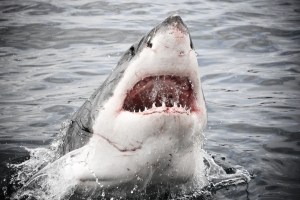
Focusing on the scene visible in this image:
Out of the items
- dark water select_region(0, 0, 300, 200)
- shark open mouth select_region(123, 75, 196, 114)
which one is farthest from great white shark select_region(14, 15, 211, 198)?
dark water select_region(0, 0, 300, 200)

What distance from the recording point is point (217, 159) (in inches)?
184

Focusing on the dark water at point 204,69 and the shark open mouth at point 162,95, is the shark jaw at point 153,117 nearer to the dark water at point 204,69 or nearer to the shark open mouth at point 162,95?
the shark open mouth at point 162,95

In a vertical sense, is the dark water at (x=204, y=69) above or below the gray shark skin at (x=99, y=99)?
below

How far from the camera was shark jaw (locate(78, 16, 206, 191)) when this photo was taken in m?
2.71

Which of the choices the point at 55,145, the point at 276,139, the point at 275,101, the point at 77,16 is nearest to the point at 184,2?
the point at 77,16

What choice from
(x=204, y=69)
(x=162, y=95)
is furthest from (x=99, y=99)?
(x=204, y=69)

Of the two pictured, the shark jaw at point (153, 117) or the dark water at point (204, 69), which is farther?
the dark water at point (204, 69)

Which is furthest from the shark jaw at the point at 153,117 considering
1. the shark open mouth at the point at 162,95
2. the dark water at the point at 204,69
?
the dark water at the point at 204,69

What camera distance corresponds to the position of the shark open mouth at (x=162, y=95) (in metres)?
2.77

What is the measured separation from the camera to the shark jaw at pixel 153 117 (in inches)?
107

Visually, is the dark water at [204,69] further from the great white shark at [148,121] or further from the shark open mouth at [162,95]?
the shark open mouth at [162,95]

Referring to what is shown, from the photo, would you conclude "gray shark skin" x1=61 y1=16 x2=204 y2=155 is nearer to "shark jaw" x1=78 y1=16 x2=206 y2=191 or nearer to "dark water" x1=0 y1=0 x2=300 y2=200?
"shark jaw" x1=78 y1=16 x2=206 y2=191

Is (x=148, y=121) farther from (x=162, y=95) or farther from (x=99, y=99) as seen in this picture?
(x=99, y=99)

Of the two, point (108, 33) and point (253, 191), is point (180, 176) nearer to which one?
point (253, 191)
